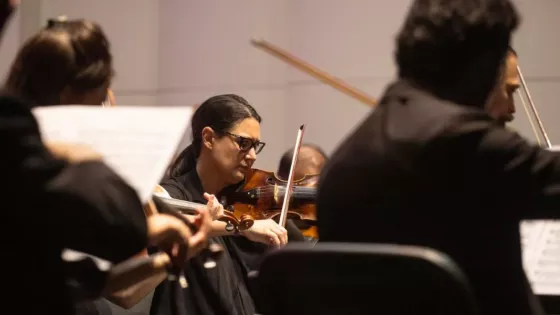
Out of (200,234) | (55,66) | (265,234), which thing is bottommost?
(265,234)

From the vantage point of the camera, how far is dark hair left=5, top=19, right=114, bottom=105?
3.94 feet

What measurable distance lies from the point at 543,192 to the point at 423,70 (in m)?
0.26

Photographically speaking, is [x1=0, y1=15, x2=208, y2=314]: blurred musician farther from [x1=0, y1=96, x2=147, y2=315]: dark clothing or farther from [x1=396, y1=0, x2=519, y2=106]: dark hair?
[x1=396, y1=0, x2=519, y2=106]: dark hair

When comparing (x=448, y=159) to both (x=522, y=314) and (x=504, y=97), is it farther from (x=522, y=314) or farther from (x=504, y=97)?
(x=504, y=97)

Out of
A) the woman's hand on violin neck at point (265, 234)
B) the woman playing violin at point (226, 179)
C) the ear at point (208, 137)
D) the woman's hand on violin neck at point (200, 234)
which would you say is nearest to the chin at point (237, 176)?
the woman playing violin at point (226, 179)

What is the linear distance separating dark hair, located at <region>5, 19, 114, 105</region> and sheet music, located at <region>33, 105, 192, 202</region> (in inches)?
3.9

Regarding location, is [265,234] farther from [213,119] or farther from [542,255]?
[542,255]

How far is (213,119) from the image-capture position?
7.73 feet

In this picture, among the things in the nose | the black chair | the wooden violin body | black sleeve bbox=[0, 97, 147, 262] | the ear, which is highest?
black sleeve bbox=[0, 97, 147, 262]

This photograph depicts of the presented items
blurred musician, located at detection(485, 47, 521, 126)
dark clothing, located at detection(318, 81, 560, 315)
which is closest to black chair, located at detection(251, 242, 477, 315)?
dark clothing, located at detection(318, 81, 560, 315)

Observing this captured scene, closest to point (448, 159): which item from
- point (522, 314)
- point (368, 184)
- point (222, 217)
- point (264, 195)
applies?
point (368, 184)

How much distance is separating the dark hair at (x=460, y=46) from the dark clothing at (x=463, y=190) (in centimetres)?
6

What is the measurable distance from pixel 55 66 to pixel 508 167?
0.70 m

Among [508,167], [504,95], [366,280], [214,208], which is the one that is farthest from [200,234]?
[214,208]
